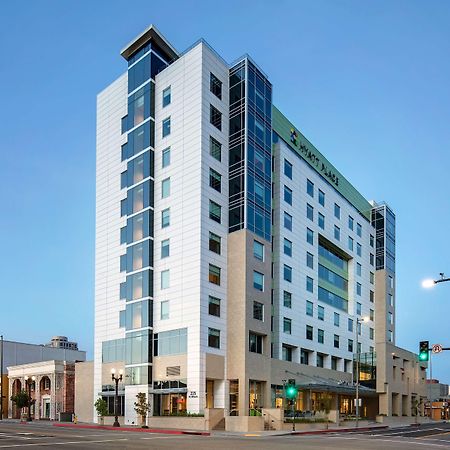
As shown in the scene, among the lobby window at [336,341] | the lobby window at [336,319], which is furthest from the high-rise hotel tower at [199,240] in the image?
the lobby window at [336,319]

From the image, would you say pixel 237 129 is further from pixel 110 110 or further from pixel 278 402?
pixel 278 402

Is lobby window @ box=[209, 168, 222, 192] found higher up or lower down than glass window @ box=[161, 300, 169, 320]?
higher up

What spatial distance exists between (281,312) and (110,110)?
3124cm

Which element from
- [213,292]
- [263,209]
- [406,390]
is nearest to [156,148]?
[263,209]

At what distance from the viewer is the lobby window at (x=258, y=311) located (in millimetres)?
59844

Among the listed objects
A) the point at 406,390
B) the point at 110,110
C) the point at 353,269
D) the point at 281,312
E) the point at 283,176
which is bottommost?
the point at 406,390

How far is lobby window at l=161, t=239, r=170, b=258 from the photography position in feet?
194

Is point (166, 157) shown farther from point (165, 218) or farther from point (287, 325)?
point (287, 325)

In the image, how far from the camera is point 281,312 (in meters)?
67.2

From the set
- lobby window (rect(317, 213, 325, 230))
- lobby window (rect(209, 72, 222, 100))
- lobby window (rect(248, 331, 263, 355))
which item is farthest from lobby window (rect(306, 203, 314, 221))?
lobby window (rect(209, 72, 222, 100))

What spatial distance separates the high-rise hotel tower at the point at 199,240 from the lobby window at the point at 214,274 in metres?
0.10

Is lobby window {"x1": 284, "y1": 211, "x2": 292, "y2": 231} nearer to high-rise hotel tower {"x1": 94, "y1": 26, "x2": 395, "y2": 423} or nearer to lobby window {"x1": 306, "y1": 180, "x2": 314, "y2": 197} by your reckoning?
high-rise hotel tower {"x1": 94, "y1": 26, "x2": 395, "y2": 423}

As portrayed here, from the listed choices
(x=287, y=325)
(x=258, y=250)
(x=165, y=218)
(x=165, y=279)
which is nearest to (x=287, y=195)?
(x=258, y=250)

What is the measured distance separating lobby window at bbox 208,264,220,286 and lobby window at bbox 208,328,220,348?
183 inches
